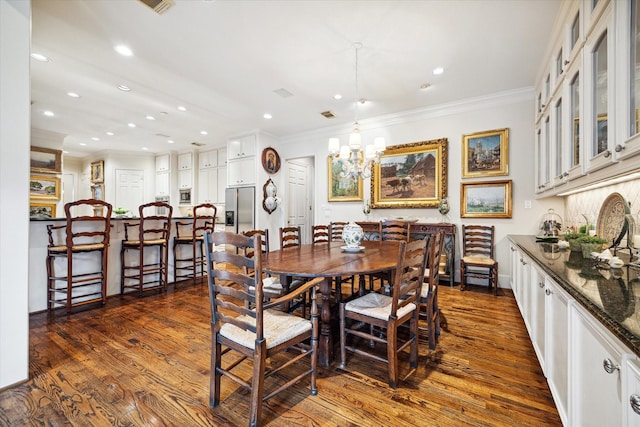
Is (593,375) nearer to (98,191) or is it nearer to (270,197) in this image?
(270,197)

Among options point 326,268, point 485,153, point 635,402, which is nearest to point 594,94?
point 635,402

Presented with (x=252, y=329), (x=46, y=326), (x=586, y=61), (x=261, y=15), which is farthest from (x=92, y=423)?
(x=586, y=61)

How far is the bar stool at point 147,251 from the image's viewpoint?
3.69m

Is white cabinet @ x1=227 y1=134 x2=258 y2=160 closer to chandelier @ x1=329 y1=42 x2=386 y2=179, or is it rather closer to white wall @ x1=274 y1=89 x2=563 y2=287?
white wall @ x1=274 y1=89 x2=563 y2=287

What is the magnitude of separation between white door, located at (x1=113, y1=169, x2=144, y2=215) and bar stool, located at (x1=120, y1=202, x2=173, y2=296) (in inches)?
196

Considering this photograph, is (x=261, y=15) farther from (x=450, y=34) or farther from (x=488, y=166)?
(x=488, y=166)

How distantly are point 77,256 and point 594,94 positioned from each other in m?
5.04

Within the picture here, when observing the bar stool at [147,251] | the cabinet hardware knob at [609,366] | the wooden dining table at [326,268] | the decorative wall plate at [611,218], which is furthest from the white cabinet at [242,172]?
the cabinet hardware knob at [609,366]

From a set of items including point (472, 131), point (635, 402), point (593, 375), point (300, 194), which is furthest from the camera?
point (300, 194)

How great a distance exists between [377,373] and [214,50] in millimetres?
3409

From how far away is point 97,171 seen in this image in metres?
8.20

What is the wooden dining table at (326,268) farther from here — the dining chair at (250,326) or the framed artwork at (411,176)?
the framed artwork at (411,176)

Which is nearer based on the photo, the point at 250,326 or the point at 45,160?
the point at 250,326

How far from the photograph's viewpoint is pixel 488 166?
4180 millimetres
